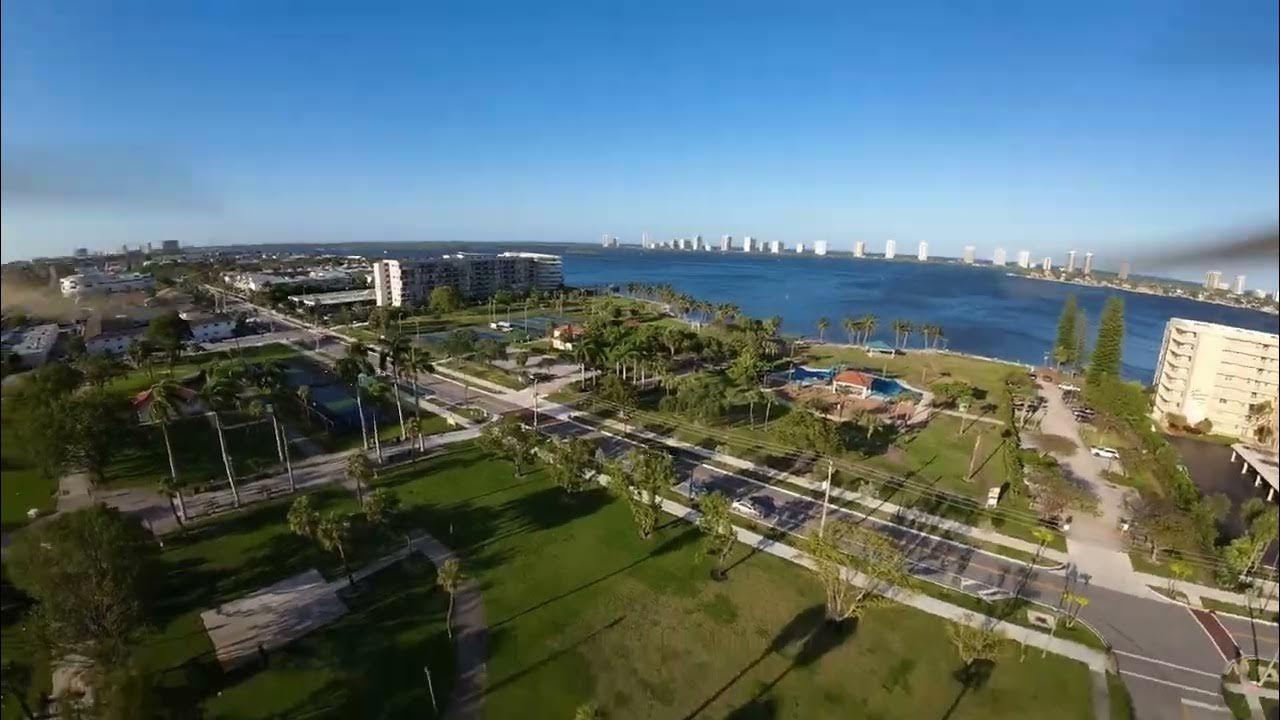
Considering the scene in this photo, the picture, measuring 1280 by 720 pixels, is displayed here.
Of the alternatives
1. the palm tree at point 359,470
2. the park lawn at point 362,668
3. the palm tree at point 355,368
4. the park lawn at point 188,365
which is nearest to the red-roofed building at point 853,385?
the palm tree at point 355,368

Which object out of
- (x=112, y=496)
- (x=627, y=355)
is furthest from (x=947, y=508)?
(x=112, y=496)

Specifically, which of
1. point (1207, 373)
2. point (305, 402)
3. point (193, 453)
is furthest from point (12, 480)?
point (1207, 373)

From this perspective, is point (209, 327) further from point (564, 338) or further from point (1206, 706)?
point (1206, 706)

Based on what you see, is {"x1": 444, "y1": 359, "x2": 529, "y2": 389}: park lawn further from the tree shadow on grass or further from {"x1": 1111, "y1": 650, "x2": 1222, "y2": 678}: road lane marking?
{"x1": 1111, "y1": 650, "x2": 1222, "y2": 678}: road lane marking

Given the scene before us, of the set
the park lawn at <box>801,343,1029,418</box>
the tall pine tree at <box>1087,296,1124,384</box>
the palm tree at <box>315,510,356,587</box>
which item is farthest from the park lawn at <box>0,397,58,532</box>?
the tall pine tree at <box>1087,296,1124,384</box>

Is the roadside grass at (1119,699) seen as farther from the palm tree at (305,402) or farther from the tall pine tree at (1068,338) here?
the tall pine tree at (1068,338)

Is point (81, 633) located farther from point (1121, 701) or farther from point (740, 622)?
point (1121, 701)
